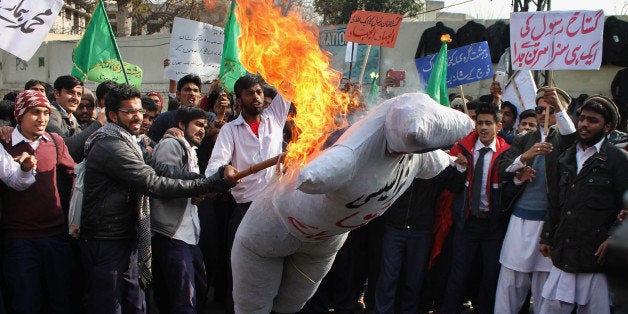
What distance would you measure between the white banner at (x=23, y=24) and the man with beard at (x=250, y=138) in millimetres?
2470

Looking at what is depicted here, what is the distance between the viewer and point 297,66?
373 cm

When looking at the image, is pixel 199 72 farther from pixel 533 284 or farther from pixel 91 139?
pixel 533 284

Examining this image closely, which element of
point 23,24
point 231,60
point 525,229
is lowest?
point 525,229

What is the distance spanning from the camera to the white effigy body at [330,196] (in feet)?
9.49

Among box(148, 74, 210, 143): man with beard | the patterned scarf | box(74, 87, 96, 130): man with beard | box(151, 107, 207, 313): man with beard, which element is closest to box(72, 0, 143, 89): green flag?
box(74, 87, 96, 130): man with beard

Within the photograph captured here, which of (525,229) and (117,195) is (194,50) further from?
(525,229)

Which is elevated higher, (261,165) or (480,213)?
(261,165)

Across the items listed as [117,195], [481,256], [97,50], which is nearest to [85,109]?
[97,50]

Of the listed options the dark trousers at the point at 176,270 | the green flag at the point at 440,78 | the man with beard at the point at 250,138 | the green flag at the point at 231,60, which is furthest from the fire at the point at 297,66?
the green flag at the point at 231,60

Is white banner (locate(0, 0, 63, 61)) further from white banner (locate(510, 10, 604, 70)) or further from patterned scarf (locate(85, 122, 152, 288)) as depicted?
white banner (locate(510, 10, 604, 70))

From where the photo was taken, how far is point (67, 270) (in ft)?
16.5

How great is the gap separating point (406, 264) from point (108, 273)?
9.05ft

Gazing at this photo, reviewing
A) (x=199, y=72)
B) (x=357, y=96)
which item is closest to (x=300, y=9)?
(x=357, y=96)

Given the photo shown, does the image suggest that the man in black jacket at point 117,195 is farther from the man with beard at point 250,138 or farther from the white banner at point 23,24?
the white banner at point 23,24
